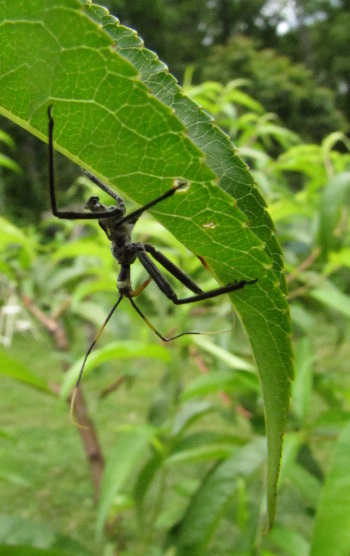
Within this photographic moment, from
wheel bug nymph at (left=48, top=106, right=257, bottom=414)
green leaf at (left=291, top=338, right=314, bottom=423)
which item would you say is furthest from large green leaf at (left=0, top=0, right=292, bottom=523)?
green leaf at (left=291, top=338, right=314, bottom=423)

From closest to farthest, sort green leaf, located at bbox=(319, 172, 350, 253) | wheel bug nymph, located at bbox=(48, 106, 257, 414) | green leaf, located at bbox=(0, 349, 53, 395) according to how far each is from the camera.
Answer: wheel bug nymph, located at bbox=(48, 106, 257, 414) → green leaf, located at bbox=(0, 349, 53, 395) → green leaf, located at bbox=(319, 172, 350, 253)

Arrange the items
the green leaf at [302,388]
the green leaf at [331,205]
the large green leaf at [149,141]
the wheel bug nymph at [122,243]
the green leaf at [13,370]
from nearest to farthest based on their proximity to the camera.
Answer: the large green leaf at [149,141], the wheel bug nymph at [122,243], the green leaf at [13,370], the green leaf at [302,388], the green leaf at [331,205]

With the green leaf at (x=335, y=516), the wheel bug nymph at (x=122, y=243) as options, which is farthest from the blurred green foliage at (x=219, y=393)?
the wheel bug nymph at (x=122, y=243)

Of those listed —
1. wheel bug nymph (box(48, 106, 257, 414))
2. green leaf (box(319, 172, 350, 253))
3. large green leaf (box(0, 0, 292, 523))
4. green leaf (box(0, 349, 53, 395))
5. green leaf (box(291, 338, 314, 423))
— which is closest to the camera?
large green leaf (box(0, 0, 292, 523))

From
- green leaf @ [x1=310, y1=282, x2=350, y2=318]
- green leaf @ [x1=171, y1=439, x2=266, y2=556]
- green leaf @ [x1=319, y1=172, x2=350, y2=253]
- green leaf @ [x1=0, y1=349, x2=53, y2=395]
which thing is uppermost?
green leaf @ [x1=319, y1=172, x2=350, y2=253]

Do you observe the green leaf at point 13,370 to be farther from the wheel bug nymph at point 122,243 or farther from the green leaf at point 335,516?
the green leaf at point 335,516

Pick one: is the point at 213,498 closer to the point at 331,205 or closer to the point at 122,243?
the point at 122,243

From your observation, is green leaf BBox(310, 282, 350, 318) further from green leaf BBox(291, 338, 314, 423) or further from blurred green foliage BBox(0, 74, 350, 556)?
green leaf BBox(291, 338, 314, 423)
